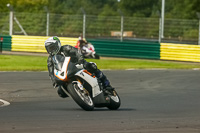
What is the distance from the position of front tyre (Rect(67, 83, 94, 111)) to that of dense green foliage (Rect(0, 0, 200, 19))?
3277 centimetres

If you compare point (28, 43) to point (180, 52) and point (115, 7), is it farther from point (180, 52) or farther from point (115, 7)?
point (115, 7)

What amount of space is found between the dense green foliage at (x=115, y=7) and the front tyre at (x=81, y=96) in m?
32.8

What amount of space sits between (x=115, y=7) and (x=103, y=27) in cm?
5693

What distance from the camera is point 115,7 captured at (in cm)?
8744

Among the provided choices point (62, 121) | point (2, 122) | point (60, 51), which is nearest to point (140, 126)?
point (62, 121)

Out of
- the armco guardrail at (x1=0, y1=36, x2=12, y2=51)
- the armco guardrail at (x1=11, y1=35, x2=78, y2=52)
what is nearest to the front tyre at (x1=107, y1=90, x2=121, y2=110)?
the armco guardrail at (x1=11, y1=35, x2=78, y2=52)

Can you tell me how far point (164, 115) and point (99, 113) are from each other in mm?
1054

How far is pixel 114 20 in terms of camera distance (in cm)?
3038

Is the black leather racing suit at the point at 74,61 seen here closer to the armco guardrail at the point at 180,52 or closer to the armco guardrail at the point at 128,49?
the armco guardrail at the point at 180,52

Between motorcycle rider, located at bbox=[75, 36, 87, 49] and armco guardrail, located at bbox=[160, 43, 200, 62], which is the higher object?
motorcycle rider, located at bbox=[75, 36, 87, 49]

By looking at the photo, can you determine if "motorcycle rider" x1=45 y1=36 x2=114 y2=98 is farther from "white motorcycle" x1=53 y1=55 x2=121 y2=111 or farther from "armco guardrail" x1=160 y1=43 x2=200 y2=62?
"armco guardrail" x1=160 y1=43 x2=200 y2=62

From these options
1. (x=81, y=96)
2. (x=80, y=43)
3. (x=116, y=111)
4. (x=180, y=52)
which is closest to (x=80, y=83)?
(x=81, y=96)

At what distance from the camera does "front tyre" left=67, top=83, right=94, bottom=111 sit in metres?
9.09

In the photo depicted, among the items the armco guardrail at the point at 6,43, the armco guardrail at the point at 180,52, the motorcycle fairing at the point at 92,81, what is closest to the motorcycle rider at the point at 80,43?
the armco guardrail at the point at 180,52
